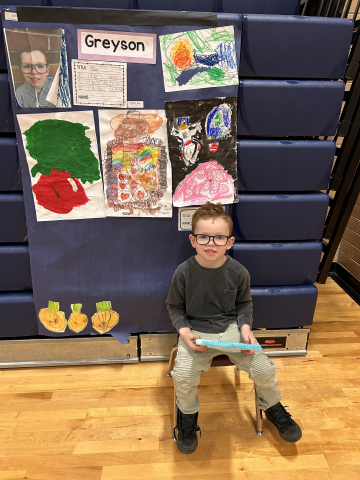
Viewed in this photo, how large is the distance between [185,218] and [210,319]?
47 cm

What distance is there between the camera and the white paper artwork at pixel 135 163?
1428mm

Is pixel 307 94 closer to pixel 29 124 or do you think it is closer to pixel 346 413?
pixel 29 124

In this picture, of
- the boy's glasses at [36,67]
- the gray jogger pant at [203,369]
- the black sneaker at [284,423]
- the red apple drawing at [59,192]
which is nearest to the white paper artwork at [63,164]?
the red apple drawing at [59,192]

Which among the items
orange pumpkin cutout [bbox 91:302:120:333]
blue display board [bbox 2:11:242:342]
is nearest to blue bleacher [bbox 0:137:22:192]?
blue display board [bbox 2:11:242:342]

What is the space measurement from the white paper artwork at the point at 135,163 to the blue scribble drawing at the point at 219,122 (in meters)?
0.20

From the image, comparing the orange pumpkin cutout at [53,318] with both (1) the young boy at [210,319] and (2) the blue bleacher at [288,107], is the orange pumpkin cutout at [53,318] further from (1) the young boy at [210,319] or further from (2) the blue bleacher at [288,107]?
(2) the blue bleacher at [288,107]

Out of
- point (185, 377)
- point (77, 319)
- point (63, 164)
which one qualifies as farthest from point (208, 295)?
point (63, 164)

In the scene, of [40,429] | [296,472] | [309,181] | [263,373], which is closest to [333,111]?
[309,181]

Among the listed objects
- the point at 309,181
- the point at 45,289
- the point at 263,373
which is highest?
the point at 309,181

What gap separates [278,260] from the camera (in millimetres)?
1675

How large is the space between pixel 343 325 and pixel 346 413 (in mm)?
710

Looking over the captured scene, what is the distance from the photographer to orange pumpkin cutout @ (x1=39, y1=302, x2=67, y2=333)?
1656 mm

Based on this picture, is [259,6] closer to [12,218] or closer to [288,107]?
[288,107]

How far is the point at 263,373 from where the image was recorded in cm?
132
